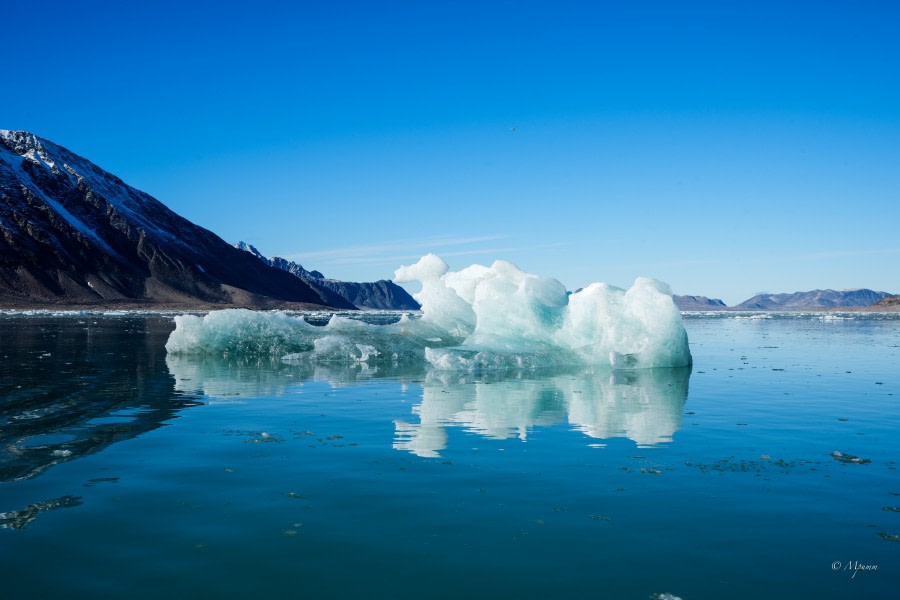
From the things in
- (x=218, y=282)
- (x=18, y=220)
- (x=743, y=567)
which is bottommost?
(x=743, y=567)

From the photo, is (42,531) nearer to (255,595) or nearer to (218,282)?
(255,595)

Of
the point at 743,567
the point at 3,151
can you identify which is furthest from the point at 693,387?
the point at 3,151

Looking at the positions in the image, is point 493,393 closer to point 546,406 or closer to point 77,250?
point 546,406

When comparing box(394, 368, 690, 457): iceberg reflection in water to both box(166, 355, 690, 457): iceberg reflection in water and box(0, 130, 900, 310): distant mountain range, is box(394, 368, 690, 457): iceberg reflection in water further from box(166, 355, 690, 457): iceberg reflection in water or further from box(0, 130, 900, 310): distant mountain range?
box(0, 130, 900, 310): distant mountain range

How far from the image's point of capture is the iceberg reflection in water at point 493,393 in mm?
11336

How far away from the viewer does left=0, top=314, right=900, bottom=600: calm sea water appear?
5.39m

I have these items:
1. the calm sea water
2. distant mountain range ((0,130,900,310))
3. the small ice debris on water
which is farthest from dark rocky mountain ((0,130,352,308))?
the small ice debris on water

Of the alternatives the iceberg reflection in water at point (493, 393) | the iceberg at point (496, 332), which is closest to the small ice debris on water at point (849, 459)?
the iceberg reflection in water at point (493, 393)

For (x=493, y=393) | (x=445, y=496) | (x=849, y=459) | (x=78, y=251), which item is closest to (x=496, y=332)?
(x=493, y=393)

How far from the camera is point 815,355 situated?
28969 millimetres

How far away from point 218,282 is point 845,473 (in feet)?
636

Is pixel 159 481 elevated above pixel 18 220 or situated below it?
below

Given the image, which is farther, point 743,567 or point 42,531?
point 42,531

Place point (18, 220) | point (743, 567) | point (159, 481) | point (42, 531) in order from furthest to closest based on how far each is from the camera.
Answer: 1. point (18, 220)
2. point (159, 481)
3. point (42, 531)
4. point (743, 567)
